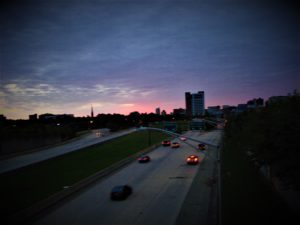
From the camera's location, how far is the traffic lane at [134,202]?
15992 millimetres

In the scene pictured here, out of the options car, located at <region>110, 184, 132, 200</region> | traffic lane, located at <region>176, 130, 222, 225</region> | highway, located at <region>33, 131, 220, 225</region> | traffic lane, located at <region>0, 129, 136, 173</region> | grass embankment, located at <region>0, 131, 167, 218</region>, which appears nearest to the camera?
traffic lane, located at <region>176, 130, 222, 225</region>

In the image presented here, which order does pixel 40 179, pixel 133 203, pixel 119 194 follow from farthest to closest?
pixel 40 179
pixel 119 194
pixel 133 203

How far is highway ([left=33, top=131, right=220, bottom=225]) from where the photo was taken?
15938 millimetres

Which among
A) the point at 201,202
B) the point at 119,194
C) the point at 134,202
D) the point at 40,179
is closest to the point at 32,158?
the point at 40,179

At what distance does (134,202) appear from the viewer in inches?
753

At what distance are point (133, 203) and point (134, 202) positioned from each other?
213 millimetres

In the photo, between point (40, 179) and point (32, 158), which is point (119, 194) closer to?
point (40, 179)

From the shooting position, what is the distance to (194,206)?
1772 centimetres

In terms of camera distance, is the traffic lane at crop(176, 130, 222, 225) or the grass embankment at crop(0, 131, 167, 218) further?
the grass embankment at crop(0, 131, 167, 218)

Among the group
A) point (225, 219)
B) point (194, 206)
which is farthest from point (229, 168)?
point (225, 219)

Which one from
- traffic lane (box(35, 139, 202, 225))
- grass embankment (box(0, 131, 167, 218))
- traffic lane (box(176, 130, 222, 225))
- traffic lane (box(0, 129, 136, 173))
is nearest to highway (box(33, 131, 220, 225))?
traffic lane (box(35, 139, 202, 225))

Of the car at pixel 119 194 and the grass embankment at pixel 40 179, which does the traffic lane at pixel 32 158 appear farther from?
the car at pixel 119 194

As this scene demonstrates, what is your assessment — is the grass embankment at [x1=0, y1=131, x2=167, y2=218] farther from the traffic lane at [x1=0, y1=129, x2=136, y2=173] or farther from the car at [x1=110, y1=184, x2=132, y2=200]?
the car at [x1=110, y1=184, x2=132, y2=200]

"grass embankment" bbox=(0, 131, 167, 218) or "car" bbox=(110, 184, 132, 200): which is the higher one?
"car" bbox=(110, 184, 132, 200)
